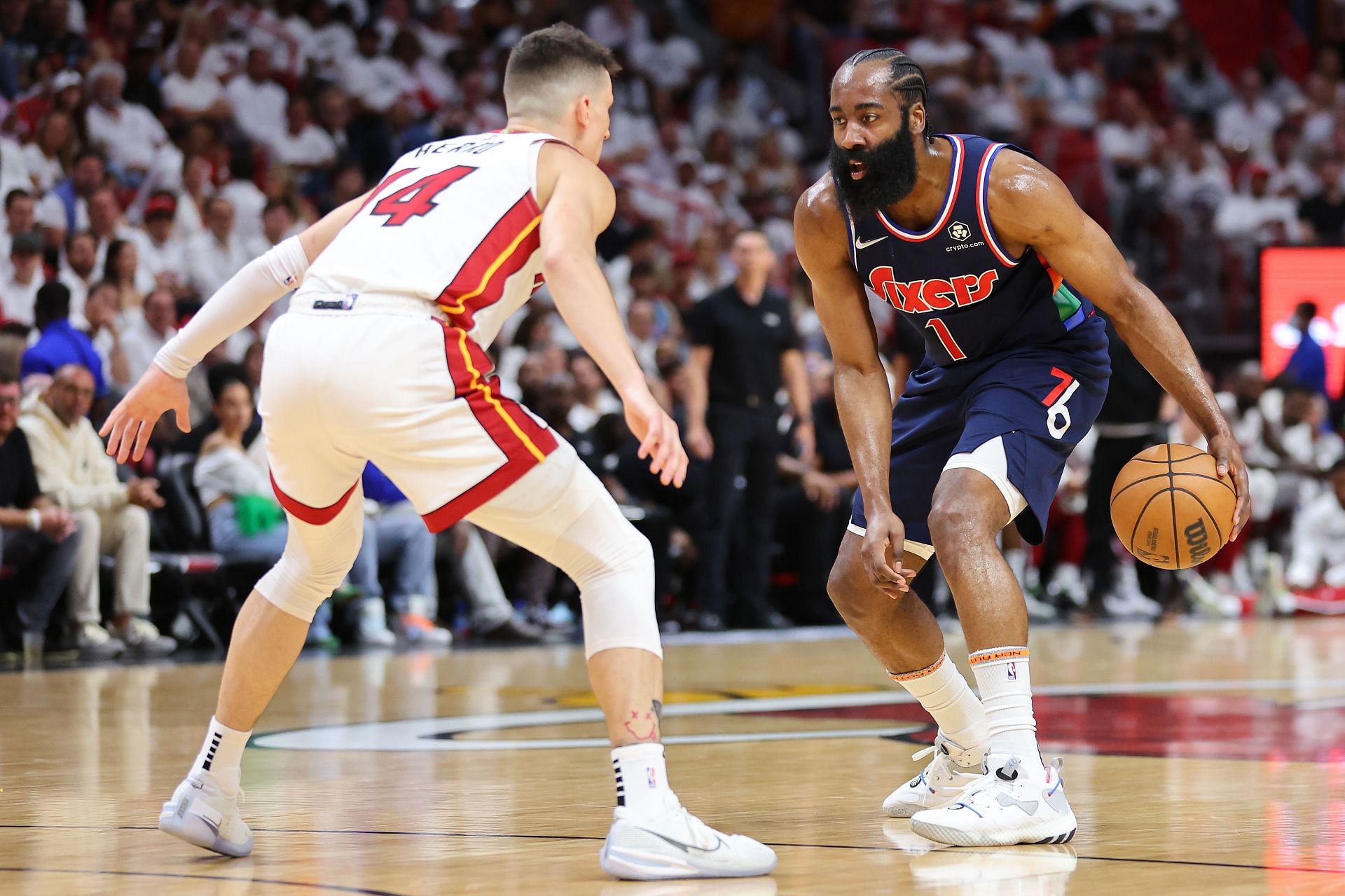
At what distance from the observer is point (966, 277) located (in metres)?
4.17

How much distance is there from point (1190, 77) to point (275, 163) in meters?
11.3

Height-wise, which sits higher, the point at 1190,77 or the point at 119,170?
the point at 1190,77

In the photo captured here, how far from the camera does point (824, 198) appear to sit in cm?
434

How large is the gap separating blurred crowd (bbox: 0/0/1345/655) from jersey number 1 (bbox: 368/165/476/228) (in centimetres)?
547

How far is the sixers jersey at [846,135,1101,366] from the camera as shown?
4.11 m

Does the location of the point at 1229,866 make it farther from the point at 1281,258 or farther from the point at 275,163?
the point at 1281,258

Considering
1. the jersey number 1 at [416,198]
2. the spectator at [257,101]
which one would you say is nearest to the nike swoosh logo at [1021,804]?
the jersey number 1 at [416,198]

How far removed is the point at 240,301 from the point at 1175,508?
2252mm

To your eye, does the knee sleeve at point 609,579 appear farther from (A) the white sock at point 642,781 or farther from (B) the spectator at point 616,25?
(B) the spectator at point 616,25

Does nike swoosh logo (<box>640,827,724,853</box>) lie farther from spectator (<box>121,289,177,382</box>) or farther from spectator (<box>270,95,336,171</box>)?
spectator (<box>270,95,336,171</box>)

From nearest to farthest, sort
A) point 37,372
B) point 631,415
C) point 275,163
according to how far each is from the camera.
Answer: point 631,415, point 37,372, point 275,163

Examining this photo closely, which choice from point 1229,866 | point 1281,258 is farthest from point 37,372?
point 1281,258

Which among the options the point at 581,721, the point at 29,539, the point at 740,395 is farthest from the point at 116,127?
the point at 581,721

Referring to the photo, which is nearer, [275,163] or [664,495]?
[664,495]
